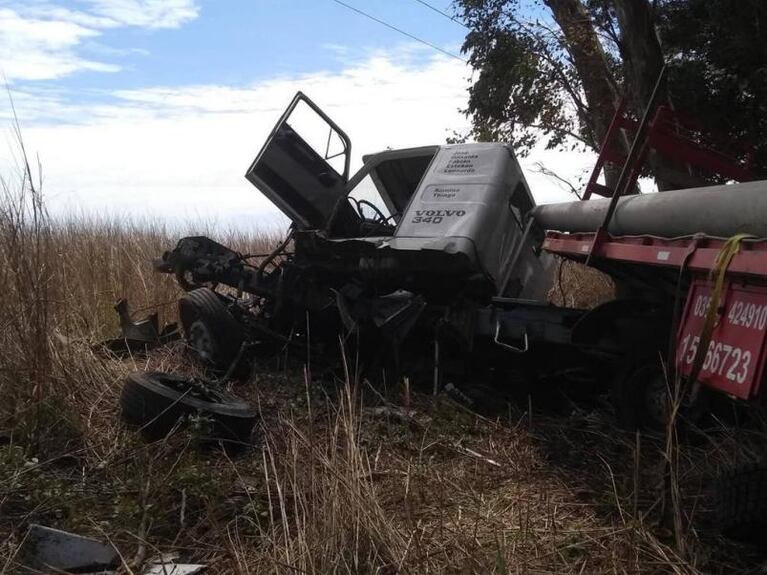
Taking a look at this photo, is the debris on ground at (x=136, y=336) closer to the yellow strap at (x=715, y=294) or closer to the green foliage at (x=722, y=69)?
the yellow strap at (x=715, y=294)

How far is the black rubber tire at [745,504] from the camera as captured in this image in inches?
118

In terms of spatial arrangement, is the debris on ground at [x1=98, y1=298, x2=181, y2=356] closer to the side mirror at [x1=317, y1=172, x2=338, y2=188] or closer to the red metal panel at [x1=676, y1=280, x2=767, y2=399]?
the side mirror at [x1=317, y1=172, x2=338, y2=188]

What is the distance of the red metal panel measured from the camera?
2957 mm

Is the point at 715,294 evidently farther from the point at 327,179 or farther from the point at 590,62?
the point at 590,62

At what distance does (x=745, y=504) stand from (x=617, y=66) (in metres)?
8.94

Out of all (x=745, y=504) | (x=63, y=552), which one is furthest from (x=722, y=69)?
(x=63, y=552)

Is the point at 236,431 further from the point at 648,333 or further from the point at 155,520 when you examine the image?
the point at 648,333

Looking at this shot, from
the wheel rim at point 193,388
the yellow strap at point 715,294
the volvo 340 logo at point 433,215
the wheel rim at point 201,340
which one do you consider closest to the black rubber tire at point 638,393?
the yellow strap at point 715,294

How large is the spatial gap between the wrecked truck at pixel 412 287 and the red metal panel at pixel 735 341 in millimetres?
1389

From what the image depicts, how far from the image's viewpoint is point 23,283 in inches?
186

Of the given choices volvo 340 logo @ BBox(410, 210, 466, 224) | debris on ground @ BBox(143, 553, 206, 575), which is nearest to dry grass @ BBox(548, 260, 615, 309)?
volvo 340 logo @ BBox(410, 210, 466, 224)

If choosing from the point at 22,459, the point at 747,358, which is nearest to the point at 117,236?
the point at 22,459

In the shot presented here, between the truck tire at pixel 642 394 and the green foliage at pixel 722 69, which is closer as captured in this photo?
the truck tire at pixel 642 394

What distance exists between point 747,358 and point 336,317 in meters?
3.99
